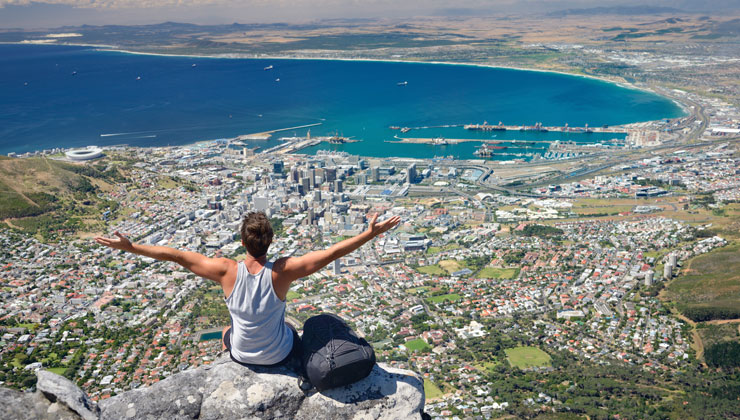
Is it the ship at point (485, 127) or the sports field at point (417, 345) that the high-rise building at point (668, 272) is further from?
the ship at point (485, 127)

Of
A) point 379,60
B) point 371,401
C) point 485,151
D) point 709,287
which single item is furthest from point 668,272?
point 379,60

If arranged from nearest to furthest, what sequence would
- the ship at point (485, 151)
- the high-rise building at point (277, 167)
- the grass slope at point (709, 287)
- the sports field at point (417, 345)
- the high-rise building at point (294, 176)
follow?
the sports field at point (417, 345), the grass slope at point (709, 287), the high-rise building at point (294, 176), the high-rise building at point (277, 167), the ship at point (485, 151)

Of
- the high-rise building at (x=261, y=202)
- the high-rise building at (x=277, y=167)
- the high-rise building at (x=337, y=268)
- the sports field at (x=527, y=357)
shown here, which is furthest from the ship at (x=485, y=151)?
the sports field at (x=527, y=357)

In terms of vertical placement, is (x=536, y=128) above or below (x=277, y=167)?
below

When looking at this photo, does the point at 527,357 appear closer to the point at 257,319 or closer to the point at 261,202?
the point at 257,319

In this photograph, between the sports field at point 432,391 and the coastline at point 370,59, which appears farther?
the coastline at point 370,59
